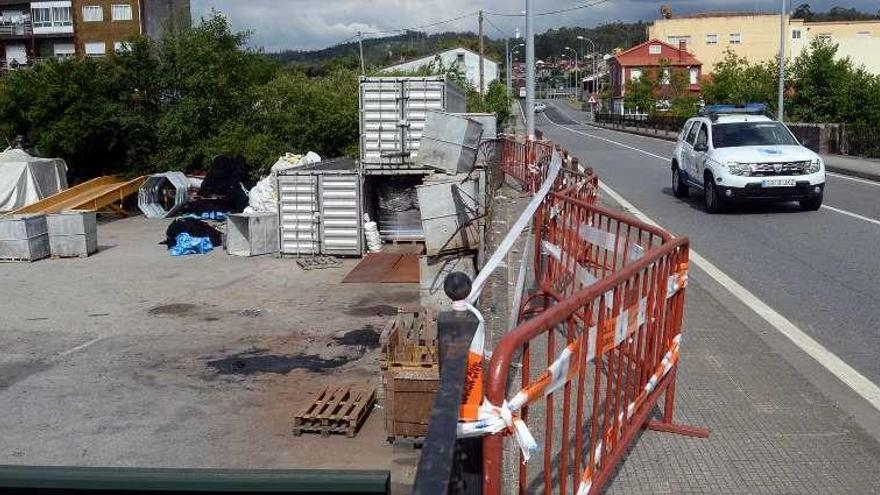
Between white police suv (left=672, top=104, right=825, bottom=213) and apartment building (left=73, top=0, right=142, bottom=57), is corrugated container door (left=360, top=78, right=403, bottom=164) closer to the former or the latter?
white police suv (left=672, top=104, right=825, bottom=213)

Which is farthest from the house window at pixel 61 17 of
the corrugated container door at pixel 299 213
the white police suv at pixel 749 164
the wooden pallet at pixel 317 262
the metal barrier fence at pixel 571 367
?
the metal barrier fence at pixel 571 367

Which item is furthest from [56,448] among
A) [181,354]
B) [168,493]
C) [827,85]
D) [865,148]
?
[827,85]

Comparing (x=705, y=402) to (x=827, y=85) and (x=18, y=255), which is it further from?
(x=827, y=85)

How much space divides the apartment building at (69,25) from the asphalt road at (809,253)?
64987 mm

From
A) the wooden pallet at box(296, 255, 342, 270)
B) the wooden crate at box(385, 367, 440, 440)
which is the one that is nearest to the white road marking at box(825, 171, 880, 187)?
the wooden pallet at box(296, 255, 342, 270)

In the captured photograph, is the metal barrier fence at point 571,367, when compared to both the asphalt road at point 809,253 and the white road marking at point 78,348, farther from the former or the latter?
the white road marking at point 78,348

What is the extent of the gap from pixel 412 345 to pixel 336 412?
0.96 meters

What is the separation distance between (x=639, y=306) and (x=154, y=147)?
2975cm

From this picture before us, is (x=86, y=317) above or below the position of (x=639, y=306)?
below

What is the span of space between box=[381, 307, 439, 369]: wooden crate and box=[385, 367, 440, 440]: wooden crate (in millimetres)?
227

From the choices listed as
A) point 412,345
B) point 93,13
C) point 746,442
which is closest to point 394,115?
point 412,345

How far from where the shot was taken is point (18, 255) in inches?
755

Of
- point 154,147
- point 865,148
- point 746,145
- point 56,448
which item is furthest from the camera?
point 154,147

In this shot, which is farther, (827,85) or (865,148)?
(827,85)
